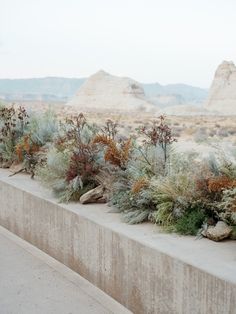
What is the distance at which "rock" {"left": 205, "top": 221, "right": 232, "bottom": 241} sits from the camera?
5402mm

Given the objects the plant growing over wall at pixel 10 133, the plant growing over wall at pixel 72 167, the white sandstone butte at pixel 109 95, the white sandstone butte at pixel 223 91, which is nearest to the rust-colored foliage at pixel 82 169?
the plant growing over wall at pixel 72 167

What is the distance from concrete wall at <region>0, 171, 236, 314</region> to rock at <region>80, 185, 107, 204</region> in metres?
0.16

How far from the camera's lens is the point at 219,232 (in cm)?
541

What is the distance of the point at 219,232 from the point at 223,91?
104072 mm

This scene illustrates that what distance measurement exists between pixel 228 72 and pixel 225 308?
361 ft

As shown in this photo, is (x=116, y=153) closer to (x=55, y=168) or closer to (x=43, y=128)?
(x=55, y=168)

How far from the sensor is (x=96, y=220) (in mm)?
6219

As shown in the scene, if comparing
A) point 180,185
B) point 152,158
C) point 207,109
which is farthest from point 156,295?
point 207,109

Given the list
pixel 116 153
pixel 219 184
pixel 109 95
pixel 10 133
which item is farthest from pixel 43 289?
pixel 109 95

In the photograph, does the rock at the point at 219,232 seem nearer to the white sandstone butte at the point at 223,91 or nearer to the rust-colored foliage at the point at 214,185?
the rust-colored foliage at the point at 214,185

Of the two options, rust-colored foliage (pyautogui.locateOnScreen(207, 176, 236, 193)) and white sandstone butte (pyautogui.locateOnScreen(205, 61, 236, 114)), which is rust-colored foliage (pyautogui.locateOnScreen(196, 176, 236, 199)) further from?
white sandstone butte (pyautogui.locateOnScreen(205, 61, 236, 114))

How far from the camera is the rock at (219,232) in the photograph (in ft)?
17.7

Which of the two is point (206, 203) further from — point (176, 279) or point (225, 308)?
point (225, 308)

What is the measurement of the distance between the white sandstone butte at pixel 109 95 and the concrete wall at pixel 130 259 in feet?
360
